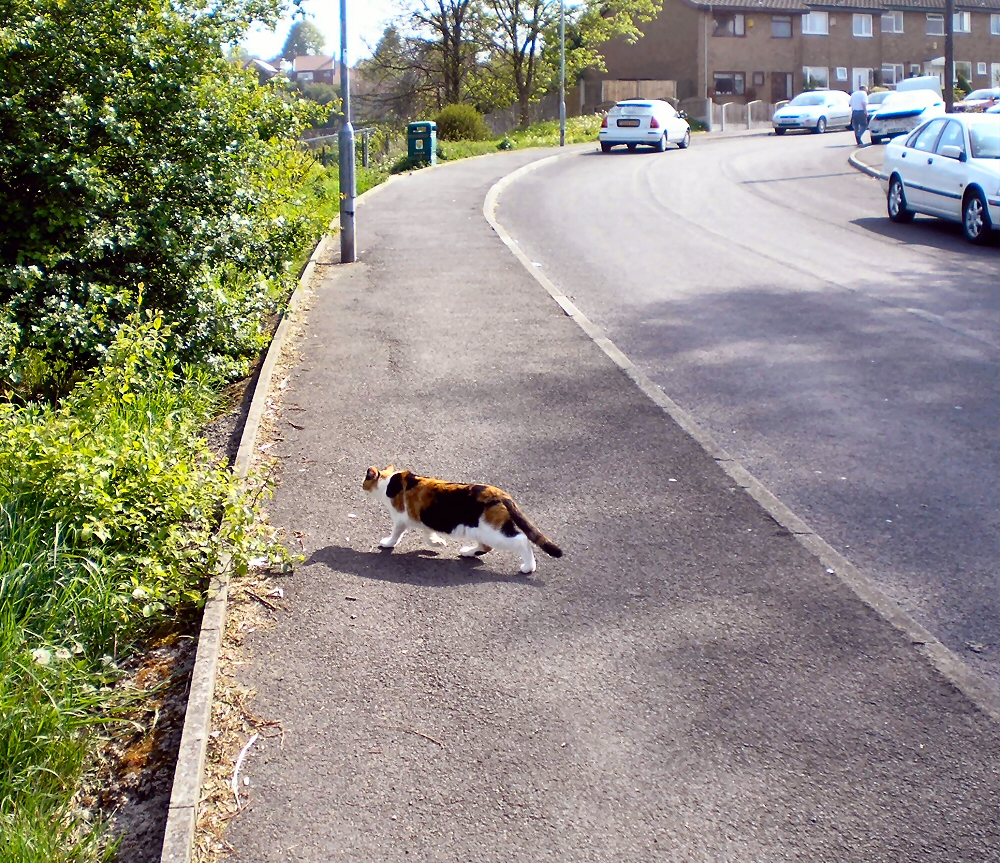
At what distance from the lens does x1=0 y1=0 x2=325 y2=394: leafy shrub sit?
8.60 meters

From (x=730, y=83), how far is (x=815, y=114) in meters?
18.9

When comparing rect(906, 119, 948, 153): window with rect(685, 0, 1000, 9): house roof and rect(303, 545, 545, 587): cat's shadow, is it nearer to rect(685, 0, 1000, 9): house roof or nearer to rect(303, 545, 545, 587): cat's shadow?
rect(303, 545, 545, 587): cat's shadow

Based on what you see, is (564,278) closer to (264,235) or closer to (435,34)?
(264,235)

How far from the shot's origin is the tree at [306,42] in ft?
563

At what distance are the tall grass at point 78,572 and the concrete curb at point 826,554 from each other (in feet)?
9.44

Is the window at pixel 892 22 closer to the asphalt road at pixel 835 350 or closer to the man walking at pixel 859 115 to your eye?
the man walking at pixel 859 115

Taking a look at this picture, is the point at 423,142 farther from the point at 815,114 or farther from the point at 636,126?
the point at 815,114

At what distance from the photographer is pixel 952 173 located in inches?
673

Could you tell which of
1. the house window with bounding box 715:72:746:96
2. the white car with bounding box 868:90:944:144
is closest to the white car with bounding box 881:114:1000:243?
the white car with bounding box 868:90:944:144

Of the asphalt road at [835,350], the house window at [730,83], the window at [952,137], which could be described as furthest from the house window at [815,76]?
the window at [952,137]

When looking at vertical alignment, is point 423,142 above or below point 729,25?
below

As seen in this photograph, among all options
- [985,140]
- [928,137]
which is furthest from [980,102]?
[985,140]

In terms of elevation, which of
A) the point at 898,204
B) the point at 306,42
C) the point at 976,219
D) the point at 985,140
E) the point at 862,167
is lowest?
the point at 976,219

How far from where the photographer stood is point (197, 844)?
3.86 meters
